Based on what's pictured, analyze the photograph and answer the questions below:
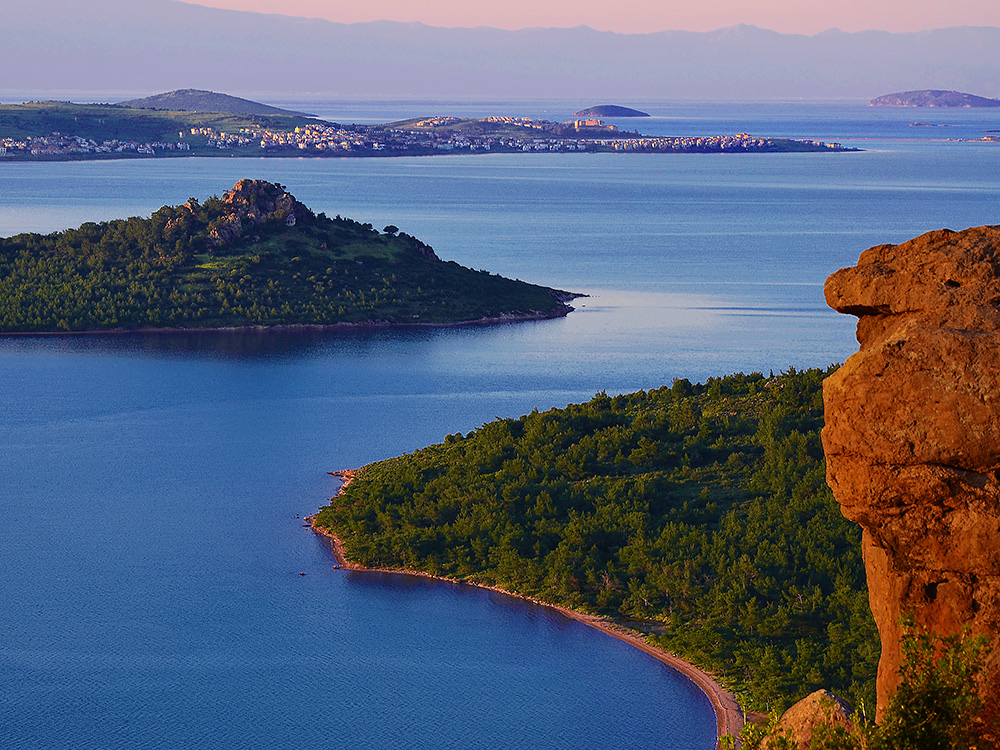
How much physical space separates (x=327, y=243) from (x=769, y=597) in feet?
274

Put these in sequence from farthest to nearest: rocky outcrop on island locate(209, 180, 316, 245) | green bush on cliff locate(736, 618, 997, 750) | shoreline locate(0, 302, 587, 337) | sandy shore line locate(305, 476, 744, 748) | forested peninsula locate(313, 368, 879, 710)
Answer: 1. rocky outcrop on island locate(209, 180, 316, 245)
2. shoreline locate(0, 302, 587, 337)
3. forested peninsula locate(313, 368, 879, 710)
4. sandy shore line locate(305, 476, 744, 748)
5. green bush on cliff locate(736, 618, 997, 750)

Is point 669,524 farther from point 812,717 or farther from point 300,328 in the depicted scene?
point 300,328

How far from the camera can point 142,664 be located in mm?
37188

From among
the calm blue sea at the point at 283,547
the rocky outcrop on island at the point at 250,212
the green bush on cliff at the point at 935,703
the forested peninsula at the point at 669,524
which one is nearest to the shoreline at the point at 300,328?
the calm blue sea at the point at 283,547

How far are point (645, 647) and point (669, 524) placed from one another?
638 cm

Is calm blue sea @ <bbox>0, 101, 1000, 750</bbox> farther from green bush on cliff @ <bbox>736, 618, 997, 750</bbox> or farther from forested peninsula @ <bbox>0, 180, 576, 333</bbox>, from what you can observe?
green bush on cliff @ <bbox>736, 618, 997, 750</bbox>

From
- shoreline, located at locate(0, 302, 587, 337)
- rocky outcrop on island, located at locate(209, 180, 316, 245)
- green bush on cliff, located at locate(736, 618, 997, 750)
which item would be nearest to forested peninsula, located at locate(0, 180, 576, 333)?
rocky outcrop on island, located at locate(209, 180, 316, 245)

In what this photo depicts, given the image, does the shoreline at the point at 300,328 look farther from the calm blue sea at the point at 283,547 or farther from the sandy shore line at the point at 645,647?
the sandy shore line at the point at 645,647

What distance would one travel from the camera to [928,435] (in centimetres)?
1420

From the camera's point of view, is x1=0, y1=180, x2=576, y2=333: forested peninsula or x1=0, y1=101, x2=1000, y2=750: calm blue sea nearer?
x1=0, y1=101, x2=1000, y2=750: calm blue sea

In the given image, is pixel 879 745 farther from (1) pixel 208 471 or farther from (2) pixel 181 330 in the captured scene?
(2) pixel 181 330

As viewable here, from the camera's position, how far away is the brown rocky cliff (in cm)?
1402

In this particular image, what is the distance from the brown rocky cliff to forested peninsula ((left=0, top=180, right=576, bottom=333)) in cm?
9148

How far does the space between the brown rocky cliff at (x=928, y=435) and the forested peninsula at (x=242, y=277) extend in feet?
300
